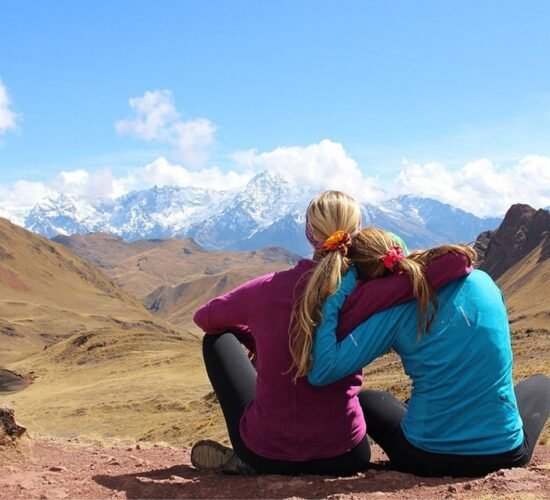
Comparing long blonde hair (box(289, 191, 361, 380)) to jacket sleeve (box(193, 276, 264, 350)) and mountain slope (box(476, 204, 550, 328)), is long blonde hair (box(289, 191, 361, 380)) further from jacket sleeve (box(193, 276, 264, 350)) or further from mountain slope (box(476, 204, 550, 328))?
mountain slope (box(476, 204, 550, 328))

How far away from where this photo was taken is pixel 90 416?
27.7 m

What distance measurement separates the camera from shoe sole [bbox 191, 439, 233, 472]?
18.7 ft

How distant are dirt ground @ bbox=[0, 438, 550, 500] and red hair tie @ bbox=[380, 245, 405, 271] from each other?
1.65 meters

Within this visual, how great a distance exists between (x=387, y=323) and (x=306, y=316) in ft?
1.88

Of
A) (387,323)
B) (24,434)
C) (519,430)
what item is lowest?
(24,434)

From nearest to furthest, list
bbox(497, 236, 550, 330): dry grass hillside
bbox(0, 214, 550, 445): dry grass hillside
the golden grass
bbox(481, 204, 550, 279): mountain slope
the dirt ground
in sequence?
the dirt ground → the golden grass → bbox(0, 214, 550, 445): dry grass hillside → bbox(497, 236, 550, 330): dry grass hillside → bbox(481, 204, 550, 279): mountain slope

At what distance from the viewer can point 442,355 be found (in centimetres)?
456

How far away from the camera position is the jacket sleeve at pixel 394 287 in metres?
4.46

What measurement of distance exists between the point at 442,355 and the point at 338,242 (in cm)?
108

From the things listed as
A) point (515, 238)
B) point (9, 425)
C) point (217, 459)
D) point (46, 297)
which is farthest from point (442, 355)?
point (46, 297)

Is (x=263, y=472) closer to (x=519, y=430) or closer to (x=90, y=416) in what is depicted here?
(x=519, y=430)

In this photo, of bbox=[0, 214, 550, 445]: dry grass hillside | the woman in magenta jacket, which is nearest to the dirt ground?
the woman in magenta jacket

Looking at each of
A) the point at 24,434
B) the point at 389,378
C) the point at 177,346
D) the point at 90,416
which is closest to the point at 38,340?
the point at 177,346

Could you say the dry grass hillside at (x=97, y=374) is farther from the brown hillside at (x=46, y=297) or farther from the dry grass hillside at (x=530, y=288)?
the dry grass hillside at (x=530, y=288)
